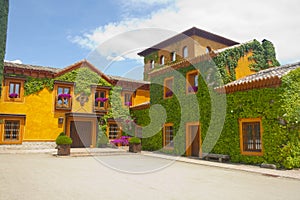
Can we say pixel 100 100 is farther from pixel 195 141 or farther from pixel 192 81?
pixel 195 141

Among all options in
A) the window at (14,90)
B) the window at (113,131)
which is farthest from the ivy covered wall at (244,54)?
the window at (14,90)

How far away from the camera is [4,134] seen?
18312 millimetres

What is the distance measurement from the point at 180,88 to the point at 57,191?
37.2 ft

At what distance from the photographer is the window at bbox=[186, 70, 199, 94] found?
15.3 metres

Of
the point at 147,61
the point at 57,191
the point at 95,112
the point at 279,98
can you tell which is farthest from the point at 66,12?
the point at 147,61

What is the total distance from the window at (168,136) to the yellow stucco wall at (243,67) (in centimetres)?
531

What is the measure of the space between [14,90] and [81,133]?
19.9 feet

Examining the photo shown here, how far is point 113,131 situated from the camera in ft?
73.7

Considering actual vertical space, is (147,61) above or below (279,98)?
above

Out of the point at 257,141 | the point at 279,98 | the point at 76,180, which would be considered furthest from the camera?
the point at 257,141

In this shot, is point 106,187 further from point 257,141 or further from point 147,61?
point 147,61

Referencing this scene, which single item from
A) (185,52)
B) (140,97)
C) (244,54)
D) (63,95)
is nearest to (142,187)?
(244,54)

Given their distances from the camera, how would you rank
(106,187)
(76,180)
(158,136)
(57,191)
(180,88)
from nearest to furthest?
1. (57,191)
2. (106,187)
3. (76,180)
4. (180,88)
5. (158,136)

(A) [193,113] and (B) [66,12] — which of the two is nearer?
(B) [66,12]
